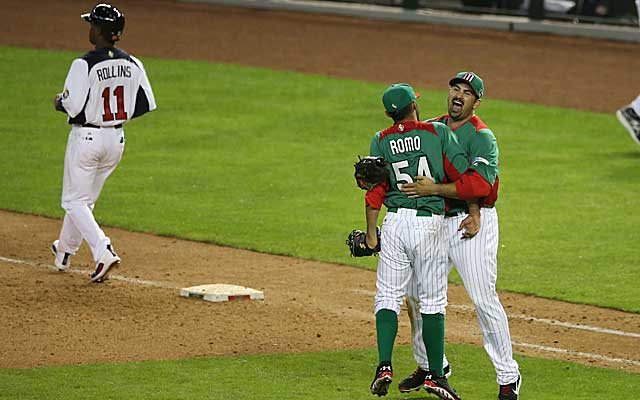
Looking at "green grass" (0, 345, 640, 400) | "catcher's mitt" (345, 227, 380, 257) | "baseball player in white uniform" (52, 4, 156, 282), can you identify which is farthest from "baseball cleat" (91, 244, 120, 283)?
"catcher's mitt" (345, 227, 380, 257)

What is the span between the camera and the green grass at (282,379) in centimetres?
656

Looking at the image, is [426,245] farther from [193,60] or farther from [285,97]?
[193,60]

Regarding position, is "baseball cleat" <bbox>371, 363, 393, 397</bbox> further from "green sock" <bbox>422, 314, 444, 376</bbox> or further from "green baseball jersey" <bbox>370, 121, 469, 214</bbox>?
"green baseball jersey" <bbox>370, 121, 469, 214</bbox>

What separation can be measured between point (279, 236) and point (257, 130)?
540 centimetres

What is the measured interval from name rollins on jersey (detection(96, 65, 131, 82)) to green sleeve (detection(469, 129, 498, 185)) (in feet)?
11.5

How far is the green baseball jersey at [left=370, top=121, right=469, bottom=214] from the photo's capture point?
643 cm

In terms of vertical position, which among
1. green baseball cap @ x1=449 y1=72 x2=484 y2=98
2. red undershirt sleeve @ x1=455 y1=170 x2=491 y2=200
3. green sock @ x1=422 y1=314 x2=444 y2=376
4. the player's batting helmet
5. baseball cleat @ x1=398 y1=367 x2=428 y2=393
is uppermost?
the player's batting helmet

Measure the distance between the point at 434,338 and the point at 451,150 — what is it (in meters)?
1.02

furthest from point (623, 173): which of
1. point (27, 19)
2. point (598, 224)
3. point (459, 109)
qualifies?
point (27, 19)

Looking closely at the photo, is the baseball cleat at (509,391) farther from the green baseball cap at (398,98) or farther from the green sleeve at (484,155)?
the green baseball cap at (398,98)

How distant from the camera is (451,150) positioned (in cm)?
647

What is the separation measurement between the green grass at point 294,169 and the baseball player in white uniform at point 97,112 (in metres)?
2.12

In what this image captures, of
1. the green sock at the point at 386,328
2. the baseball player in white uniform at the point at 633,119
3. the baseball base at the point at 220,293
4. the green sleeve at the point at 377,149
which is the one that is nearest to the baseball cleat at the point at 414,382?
the green sock at the point at 386,328

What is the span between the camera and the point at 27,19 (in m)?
24.2
